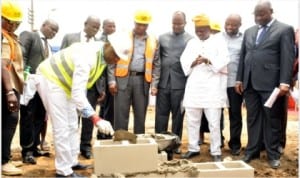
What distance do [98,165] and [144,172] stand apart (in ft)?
1.36

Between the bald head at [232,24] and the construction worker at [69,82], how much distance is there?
2.15 meters

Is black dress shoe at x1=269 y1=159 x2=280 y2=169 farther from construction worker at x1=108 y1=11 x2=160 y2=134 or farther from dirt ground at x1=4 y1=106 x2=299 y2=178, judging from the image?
construction worker at x1=108 y1=11 x2=160 y2=134

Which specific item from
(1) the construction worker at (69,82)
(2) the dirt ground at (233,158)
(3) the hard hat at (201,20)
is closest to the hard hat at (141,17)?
(3) the hard hat at (201,20)

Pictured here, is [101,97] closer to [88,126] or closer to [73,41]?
[88,126]

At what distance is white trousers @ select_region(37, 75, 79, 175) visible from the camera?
4.15 m

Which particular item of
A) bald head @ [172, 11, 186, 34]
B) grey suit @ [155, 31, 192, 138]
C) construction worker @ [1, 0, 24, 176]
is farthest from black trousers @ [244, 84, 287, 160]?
construction worker @ [1, 0, 24, 176]

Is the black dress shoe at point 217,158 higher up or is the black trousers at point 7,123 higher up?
the black trousers at point 7,123

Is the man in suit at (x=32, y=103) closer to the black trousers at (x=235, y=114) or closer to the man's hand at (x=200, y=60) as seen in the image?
the man's hand at (x=200, y=60)

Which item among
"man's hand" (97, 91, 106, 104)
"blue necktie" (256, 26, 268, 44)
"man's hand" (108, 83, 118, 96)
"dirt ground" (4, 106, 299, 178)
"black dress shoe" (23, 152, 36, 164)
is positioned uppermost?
"blue necktie" (256, 26, 268, 44)

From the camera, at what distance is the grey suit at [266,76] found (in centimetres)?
475

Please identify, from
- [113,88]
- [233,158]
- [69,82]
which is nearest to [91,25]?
[113,88]

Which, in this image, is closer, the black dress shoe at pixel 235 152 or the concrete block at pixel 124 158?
the concrete block at pixel 124 158

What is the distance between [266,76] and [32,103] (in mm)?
2711

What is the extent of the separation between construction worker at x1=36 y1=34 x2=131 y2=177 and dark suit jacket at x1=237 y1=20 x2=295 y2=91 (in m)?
1.76
